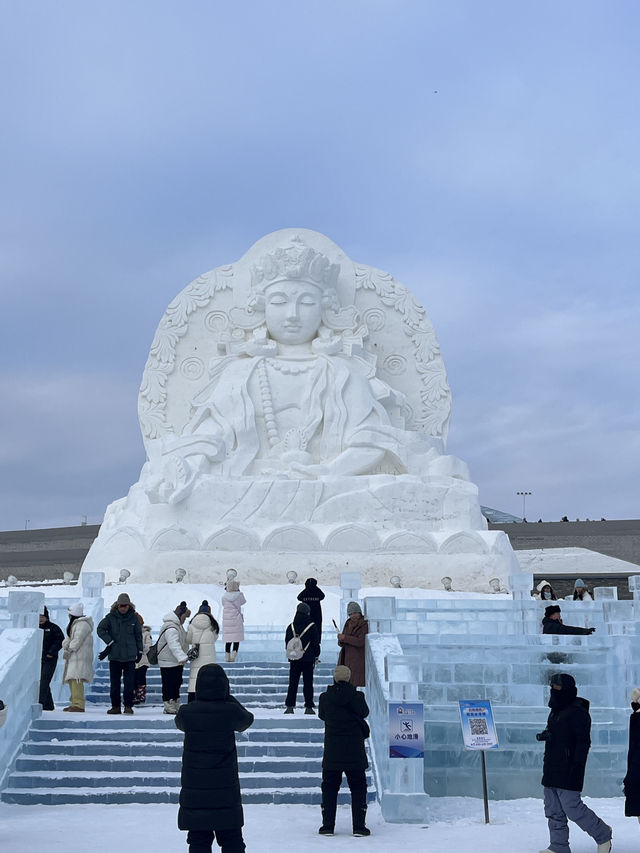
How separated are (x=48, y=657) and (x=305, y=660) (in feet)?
6.76

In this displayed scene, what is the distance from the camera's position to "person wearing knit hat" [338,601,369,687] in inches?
315

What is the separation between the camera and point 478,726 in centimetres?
654

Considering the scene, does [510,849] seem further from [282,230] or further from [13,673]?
[282,230]

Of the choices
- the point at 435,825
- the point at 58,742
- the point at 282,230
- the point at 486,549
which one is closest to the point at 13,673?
the point at 58,742

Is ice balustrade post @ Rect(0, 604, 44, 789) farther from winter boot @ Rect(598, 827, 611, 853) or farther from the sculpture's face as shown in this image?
the sculpture's face

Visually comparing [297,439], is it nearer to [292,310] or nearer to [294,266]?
[292,310]

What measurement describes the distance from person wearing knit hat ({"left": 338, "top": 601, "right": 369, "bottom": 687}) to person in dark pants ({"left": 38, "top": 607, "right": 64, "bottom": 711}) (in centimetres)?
233

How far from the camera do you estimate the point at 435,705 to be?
24.4 ft

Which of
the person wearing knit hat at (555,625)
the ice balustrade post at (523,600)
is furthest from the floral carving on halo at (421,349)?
the person wearing knit hat at (555,625)

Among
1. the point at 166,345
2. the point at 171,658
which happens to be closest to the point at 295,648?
the point at 171,658

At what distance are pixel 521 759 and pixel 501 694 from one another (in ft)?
1.58

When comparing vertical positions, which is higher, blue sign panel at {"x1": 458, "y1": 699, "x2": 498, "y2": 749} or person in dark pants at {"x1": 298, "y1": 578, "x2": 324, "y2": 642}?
person in dark pants at {"x1": 298, "y1": 578, "x2": 324, "y2": 642}

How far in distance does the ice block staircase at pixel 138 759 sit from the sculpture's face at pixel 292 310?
10.8 metres

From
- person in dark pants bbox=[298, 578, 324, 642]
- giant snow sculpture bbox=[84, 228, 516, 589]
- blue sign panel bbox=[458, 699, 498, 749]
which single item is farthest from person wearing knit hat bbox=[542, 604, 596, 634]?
giant snow sculpture bbox=[84, 228, 516, 589]
